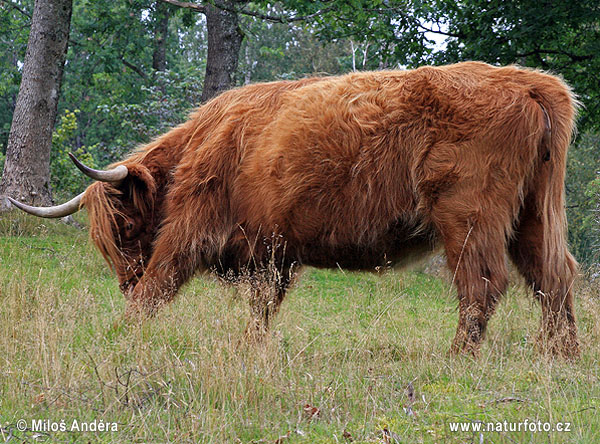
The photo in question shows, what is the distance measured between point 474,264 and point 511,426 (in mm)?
1399

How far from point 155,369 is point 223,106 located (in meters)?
A: 2.45

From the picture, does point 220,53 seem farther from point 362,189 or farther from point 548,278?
point 548,278

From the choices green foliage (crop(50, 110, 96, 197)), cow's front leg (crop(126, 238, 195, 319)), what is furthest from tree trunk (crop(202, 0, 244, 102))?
cow's front leg (crop(126, 238, 195, 319))

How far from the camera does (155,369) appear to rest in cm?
360

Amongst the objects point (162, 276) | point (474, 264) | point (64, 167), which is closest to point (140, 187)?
point (162, 276)

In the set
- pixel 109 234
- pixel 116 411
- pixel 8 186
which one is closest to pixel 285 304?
pixel 109 234

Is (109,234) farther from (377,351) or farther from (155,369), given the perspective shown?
(377,351)

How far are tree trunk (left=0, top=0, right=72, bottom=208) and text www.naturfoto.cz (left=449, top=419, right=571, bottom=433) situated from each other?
26.9 feet

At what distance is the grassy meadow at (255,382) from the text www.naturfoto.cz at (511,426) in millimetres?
30

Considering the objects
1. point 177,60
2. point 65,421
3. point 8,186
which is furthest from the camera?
point 177,60

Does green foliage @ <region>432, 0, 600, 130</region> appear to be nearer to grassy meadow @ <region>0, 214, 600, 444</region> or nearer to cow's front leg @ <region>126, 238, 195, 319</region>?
grassy meadow @ <region>0, 214, 600, 444</region>

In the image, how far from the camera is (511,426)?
2.99m

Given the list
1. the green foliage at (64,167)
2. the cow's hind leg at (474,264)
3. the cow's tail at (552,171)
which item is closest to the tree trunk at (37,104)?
the green foliage at (64,167)

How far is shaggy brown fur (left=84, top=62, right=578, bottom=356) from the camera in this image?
13.8 ft
